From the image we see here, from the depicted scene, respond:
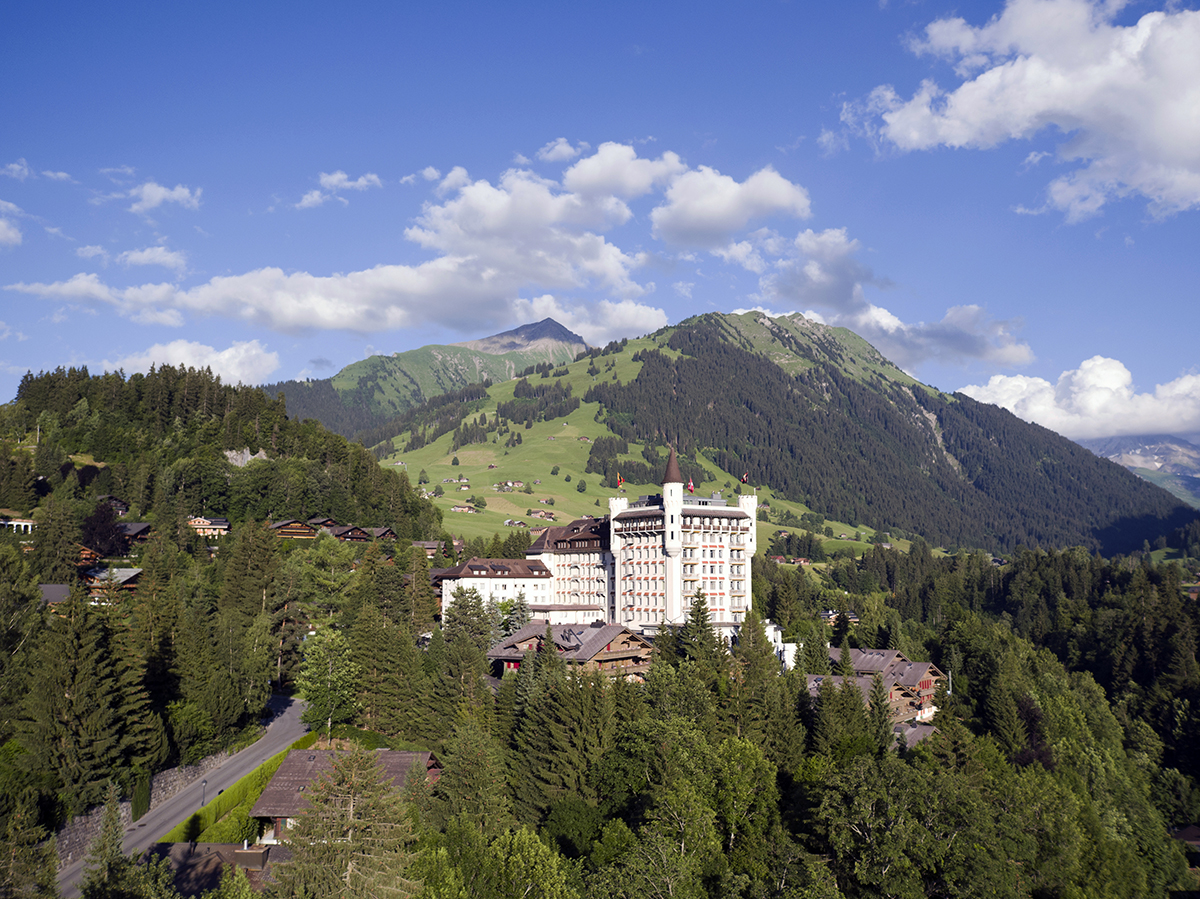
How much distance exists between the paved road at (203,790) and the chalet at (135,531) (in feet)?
201

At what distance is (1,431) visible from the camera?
181125mm

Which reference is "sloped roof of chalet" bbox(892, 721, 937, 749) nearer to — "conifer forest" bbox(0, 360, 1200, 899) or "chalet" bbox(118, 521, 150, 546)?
"conifer forest" bbox(0, 360, 1200, 899)

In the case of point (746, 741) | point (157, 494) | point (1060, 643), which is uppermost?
point (157, 494)

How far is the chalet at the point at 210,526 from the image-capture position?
515 feet

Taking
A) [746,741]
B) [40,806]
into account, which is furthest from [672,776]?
[40,806]

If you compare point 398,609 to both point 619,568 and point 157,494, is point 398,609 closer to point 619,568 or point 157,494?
point 619,568

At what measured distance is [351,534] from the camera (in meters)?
159

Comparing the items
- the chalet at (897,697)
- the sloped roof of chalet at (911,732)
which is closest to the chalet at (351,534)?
the chalet at (897,697)

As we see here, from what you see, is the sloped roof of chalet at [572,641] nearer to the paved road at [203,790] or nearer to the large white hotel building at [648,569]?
the large white hotel building at [648,569]

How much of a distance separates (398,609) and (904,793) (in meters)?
73.1

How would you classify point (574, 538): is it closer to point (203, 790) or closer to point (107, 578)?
point (107, 578)

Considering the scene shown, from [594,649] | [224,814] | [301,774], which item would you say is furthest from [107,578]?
[594,649]

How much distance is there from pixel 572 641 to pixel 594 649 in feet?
20.3

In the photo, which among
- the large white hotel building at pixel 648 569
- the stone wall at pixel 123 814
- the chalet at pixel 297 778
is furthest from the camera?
the large white hotel building at pixel 648 569
